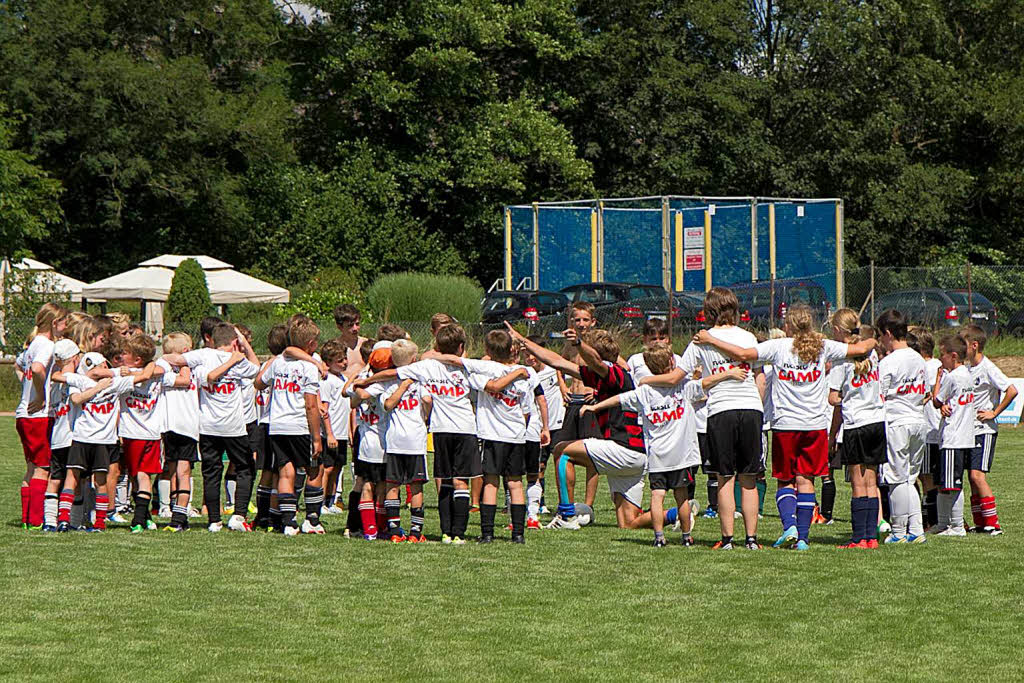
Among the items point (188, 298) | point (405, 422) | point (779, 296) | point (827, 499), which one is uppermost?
point (188, 298)

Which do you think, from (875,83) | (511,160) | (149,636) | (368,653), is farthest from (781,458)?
(875,83)

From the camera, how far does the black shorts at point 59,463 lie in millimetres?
10664

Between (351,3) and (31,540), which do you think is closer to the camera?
(31,540)

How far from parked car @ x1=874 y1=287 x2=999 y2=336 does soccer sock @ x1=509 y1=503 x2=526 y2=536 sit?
1635 centimetres

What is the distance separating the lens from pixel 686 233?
30.2 meters

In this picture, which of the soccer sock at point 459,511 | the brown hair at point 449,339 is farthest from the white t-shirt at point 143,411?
the soccer sock at point 459,511

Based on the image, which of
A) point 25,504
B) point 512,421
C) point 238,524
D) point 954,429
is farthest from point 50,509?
point 954,429

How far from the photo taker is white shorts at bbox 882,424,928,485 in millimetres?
10203

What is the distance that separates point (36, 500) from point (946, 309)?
62.6ft

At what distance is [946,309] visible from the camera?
1019 inches

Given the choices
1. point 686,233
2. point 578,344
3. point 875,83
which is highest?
point 875,83

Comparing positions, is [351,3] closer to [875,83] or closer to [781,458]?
[875,83]

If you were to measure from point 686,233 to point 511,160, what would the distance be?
1182 centimetres

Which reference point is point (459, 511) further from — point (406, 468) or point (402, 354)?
point (402, 354)
